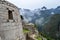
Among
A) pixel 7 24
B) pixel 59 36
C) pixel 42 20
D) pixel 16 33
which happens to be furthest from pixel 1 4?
pixel 42 20

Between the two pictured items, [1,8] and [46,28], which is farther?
[46,28]

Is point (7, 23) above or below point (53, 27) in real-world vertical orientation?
above

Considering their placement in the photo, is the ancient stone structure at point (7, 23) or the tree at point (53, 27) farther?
the tree at point (53, 27)

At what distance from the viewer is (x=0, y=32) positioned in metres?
13.6

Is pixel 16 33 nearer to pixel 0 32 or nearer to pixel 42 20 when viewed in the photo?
pixel 0 32

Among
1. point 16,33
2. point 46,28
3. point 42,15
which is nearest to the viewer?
point 16,33

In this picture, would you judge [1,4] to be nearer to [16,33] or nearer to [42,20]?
[16,33]

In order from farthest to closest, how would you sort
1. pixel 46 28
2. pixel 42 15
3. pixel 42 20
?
1. pixel 42 15
2. pixel 42 20
3. pixel 46 28

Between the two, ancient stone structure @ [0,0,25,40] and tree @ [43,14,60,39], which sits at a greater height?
ancient stone structure @ [0,0,25,40]

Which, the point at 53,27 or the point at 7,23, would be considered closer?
the point at 7,23

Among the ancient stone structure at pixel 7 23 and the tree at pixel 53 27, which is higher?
the ancient stone structure at pixel 7 23

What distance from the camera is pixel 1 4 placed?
14.0 m

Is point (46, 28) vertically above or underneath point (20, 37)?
underneath

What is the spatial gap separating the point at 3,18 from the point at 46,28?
176 ft
